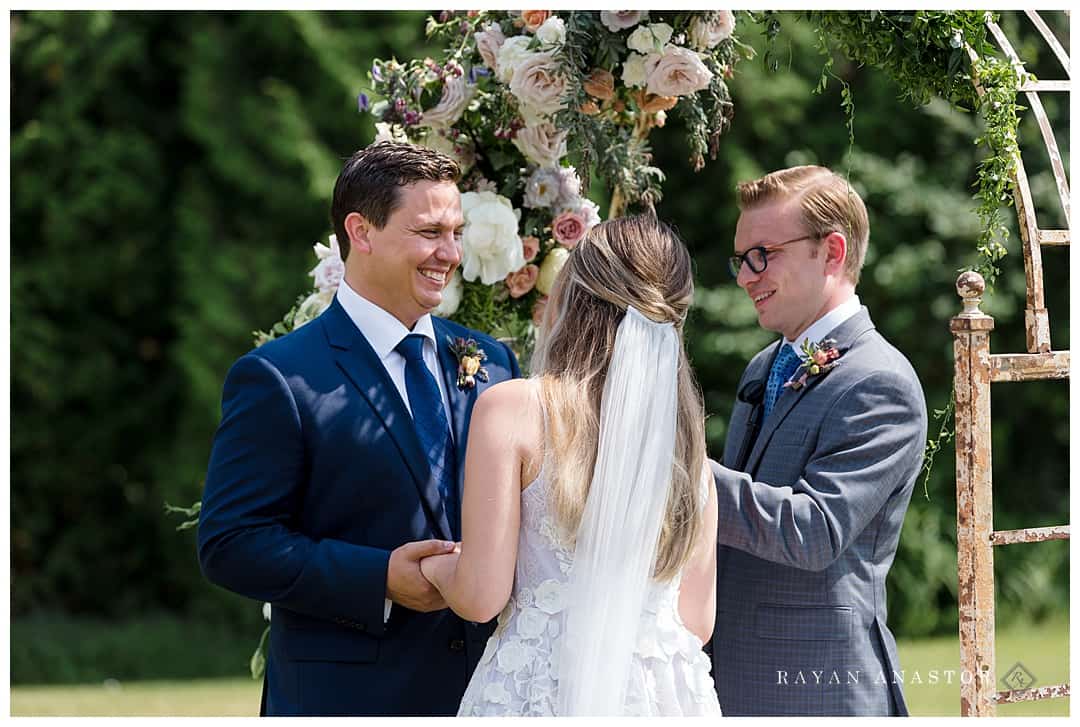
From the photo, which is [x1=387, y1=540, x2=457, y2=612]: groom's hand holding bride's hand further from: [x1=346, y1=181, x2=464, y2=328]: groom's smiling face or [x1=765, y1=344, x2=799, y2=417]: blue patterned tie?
[x1=765, y1=344, x2=799, y2=417]: blue patterned tie

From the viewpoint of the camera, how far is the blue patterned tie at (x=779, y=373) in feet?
11.2

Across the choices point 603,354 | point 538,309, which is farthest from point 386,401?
point 538,309

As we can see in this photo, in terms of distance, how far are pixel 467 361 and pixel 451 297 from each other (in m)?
0.76

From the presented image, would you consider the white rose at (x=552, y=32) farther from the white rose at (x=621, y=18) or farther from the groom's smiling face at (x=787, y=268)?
the groom's smiling face at (x=787, y=268)

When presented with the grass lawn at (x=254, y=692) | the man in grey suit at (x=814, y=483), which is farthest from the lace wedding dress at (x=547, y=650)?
the grass lawn at (x=254, y=692)

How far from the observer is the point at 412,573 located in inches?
112

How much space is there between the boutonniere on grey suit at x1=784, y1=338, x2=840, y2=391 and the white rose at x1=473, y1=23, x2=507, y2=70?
137 centimetres

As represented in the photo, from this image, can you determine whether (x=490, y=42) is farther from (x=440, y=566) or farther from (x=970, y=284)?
(x=440, y=566)

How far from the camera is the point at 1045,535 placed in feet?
11.1

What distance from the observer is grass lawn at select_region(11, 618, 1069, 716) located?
25.0 ft

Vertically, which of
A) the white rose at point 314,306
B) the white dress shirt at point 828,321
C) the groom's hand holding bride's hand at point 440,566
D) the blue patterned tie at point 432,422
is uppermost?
the white rose at point 314,306

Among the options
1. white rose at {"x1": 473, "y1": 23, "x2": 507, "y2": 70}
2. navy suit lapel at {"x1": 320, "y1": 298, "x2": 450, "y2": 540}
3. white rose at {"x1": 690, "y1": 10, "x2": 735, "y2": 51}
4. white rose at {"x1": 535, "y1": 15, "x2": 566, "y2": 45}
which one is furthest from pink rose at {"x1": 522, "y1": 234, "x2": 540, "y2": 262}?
navy suit lapel at {"x1": 320, "y1": 298, "x2": 450, "y2": 540}

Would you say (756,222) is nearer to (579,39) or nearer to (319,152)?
(579,39)

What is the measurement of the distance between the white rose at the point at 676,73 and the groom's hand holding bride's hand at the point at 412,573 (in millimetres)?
1584
